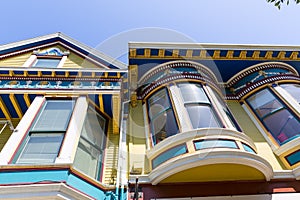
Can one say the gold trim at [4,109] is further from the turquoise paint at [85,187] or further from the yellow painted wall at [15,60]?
the turquoise paint at [85,187]

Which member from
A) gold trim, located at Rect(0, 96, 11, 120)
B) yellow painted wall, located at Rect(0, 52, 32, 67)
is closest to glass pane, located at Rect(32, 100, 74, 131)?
gold trim, located at Rect(0, 96, 11, 120)

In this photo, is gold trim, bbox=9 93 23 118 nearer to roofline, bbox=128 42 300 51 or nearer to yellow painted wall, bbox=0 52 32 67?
yellow painted wall, bbox=0 52 32 67

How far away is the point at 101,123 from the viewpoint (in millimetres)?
7805

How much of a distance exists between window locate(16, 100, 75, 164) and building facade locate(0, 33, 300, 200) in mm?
27

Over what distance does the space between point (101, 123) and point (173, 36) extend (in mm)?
4567

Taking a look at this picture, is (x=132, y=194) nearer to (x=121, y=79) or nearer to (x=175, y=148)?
(x=175, y=148)

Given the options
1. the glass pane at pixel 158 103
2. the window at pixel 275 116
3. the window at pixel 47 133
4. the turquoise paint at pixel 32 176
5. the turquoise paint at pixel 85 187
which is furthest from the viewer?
the glass pane at pixel 158 103

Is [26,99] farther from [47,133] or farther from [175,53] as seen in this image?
[175,53]

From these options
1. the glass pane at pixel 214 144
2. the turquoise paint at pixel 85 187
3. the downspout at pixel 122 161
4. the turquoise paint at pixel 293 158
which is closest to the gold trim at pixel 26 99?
the downspout at pixel 122 161

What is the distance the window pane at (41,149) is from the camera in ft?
17.9

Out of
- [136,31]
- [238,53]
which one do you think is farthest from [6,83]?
[238,53]

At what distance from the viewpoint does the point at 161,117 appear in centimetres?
771

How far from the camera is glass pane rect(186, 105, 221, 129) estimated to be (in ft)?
22.4

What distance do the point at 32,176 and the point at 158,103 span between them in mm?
4536
